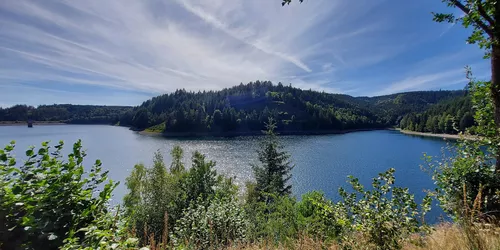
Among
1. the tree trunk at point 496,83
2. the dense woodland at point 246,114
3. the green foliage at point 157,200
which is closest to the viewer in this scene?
the tree trunk at point 496,83

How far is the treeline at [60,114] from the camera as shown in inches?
4786

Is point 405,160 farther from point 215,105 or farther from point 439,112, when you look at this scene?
point 215,105

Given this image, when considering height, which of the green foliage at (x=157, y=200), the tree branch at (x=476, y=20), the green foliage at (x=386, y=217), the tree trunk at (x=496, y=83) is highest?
the tree branch at (x=476, y=20)

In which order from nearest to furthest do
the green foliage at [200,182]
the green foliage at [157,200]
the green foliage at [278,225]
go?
1. the green foliage at [278,225]
2. the green foliage at [157,200]
3. the green foliage at [200,182]

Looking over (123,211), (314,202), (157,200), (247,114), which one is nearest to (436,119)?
(247,114)

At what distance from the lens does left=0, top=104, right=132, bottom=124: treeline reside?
121562mm

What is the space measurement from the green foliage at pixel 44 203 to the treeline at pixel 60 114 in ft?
526

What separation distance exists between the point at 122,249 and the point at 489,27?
6808mm

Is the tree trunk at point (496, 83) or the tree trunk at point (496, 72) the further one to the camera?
the tree trunk at point (496, 83)

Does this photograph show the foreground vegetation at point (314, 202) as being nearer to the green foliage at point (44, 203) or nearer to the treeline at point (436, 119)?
the green foliage at point (44, 203)

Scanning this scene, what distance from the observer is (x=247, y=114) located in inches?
4975

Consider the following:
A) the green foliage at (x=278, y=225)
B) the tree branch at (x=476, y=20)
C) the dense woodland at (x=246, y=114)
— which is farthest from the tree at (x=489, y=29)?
the dense woodland at (x=246, y=114)

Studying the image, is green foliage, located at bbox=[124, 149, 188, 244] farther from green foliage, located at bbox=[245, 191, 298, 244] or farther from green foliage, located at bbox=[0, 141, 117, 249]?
green foliage, located at bbox=[0, 141, 117, 249]

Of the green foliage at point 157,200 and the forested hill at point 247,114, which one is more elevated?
the forested hill at point 247,114
